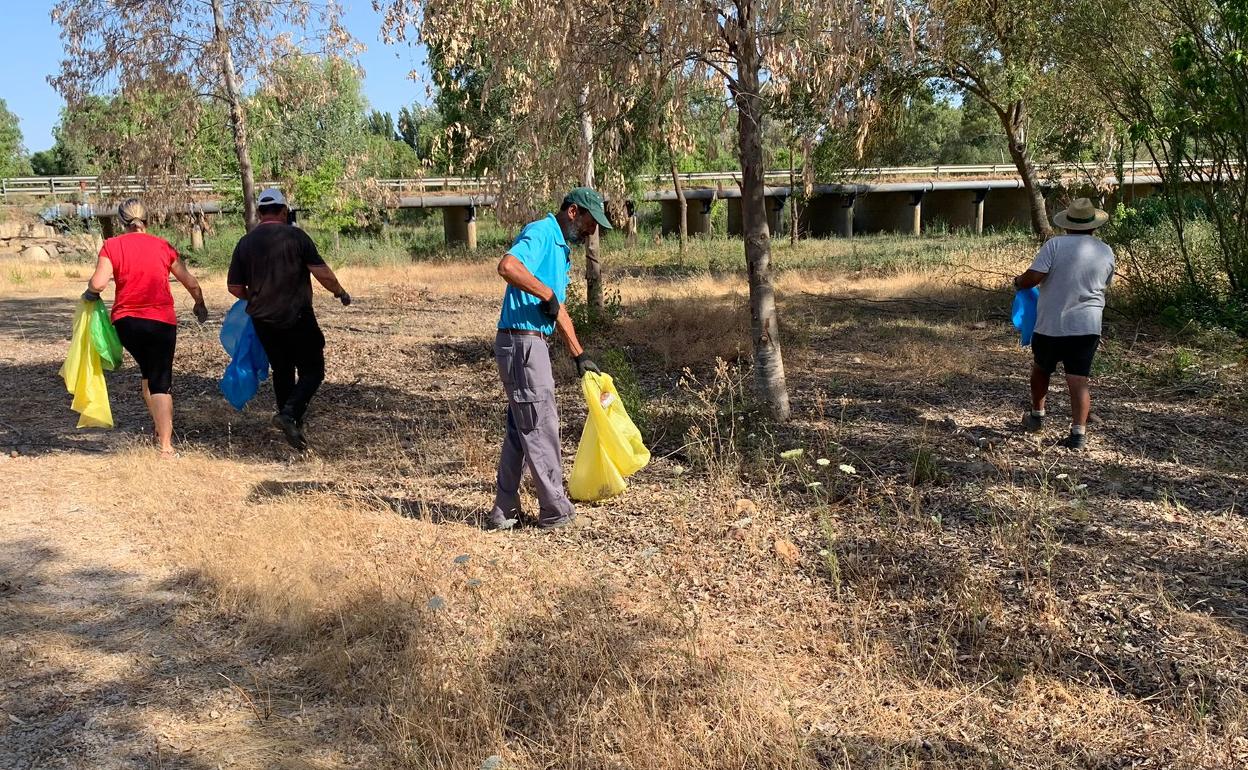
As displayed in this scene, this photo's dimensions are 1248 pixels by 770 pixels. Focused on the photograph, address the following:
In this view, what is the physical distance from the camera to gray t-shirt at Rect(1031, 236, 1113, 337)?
17.3ft

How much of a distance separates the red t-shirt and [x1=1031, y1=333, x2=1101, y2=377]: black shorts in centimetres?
560

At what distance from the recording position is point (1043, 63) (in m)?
12.8

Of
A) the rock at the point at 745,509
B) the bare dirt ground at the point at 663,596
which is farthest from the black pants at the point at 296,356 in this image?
the rock at the point at 745,509

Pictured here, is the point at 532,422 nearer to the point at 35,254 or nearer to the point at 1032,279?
the point at 1032,279

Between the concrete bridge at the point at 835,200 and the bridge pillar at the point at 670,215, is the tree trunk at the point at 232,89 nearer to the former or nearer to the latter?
the concrete bridge at the point at 835,200

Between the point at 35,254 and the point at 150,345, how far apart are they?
2471cm

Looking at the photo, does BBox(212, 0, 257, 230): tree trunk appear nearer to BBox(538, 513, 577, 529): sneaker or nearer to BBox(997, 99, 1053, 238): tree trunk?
BBox(538, 513, 577, 529): sneaker

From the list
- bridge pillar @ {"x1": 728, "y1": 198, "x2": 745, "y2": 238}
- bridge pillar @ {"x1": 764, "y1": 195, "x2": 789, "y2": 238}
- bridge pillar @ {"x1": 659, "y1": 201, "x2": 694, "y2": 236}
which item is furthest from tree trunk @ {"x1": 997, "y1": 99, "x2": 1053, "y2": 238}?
bridge pillar @ {"x1": 728, "y1": 198, "x2": 745, "y2": 238}

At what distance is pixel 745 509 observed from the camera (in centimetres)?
458

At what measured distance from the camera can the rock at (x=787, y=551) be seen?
399 cm

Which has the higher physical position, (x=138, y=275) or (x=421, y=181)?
(x=421, y=181)

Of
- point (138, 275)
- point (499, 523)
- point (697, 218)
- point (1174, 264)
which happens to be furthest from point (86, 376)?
point (697, 218)

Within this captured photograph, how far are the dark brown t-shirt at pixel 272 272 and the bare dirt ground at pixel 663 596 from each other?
1.00m

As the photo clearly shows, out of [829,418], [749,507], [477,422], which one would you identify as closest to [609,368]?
[477,422]
